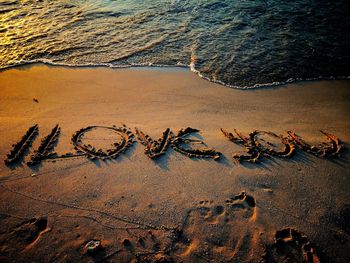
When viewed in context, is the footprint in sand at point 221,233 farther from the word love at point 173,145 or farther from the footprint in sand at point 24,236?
the footprint in sand at point 24,236

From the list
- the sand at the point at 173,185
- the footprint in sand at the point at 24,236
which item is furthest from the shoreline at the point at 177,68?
the footprint in sand at the point at 24,236

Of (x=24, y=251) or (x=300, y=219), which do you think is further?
(x=300, y=219)

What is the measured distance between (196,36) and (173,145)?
4.00 meters

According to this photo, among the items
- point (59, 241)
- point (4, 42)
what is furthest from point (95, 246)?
point (4, 42)

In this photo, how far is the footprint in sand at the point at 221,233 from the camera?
235 centimetres

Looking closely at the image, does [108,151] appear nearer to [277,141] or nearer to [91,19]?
[277,141]

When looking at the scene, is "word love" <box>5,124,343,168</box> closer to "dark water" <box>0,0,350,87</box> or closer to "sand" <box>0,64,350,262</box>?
"sand" <box>0,64,350,262</box>

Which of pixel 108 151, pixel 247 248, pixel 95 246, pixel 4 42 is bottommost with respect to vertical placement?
pixel 247 248

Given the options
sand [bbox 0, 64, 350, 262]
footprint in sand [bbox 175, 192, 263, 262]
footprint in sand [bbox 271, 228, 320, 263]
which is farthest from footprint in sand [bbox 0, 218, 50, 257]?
footprint in sand [bbox 271, 228, 320, 263]

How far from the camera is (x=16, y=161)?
3.25 metres

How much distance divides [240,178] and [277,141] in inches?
38.2

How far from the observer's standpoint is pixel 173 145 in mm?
3510

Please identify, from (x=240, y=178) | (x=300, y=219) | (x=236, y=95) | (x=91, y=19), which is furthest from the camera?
(x=91, y=19)

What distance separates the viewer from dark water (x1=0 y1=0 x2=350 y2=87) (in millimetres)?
5406
